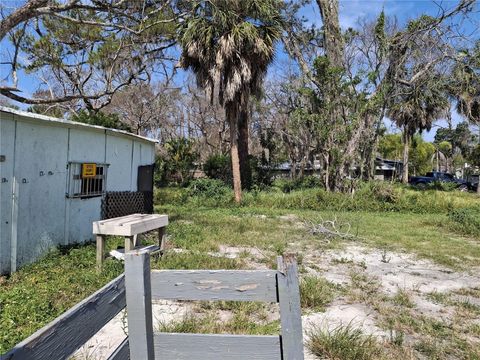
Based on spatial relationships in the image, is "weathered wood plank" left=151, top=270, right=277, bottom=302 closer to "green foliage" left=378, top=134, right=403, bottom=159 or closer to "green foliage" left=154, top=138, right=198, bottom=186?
"green foliage" left=154, top=138, right=198, bottom=186

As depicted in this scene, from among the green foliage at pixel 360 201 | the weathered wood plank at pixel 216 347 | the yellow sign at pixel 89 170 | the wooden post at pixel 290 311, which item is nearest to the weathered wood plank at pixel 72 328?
the weathered wood plank at pixel 216 347

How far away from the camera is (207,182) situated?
17156mm

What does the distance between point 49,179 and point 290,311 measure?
5.76 m

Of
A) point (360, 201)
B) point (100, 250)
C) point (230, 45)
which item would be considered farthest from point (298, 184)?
point (100, 250)

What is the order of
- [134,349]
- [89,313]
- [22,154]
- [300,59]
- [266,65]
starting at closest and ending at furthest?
[89,313] < [134,349] < [22,154] < [266,65] < [300,59]

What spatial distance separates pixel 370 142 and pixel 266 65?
570cm

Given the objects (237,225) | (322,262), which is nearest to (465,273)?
(322,262)

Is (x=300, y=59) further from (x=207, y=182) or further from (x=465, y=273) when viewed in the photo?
(x=465, y=273)

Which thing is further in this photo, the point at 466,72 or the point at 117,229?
the point at 466,72

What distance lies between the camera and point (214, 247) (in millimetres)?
7387

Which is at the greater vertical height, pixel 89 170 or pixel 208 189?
pixel 89 170

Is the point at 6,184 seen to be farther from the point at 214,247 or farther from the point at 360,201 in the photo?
the point at 360,201

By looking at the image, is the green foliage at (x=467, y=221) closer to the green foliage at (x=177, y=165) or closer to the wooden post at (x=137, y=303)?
the wooden post at (x=137, y=303)

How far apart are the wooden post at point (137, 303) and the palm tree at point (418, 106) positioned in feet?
55.4
